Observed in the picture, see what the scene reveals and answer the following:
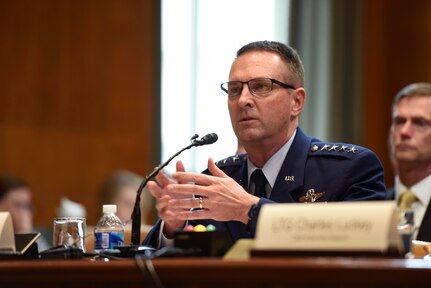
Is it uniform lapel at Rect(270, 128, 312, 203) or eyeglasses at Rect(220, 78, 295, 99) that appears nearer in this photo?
uniform lapel at Rect(270, 128, 312, 203)

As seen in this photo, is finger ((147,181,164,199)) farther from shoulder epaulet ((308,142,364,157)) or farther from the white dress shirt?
the white dress shirt

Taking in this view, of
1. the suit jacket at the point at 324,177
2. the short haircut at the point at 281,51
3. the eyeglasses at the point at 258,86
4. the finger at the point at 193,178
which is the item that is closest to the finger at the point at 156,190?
the finger at the point at 193,178

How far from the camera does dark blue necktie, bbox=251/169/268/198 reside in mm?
3358

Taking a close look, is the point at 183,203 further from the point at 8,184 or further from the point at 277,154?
the point at 8,184

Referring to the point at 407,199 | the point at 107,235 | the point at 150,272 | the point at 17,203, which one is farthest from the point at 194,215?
the point at 17,203

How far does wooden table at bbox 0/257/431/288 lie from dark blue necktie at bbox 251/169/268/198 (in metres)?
1.51

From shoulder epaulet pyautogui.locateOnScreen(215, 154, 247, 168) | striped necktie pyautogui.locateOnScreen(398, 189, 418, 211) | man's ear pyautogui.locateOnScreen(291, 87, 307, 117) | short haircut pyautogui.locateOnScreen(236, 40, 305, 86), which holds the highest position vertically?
short haircut pyautogui.locateOnScreen(236, 40, 305, 86)

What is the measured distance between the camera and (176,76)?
24.6 ft

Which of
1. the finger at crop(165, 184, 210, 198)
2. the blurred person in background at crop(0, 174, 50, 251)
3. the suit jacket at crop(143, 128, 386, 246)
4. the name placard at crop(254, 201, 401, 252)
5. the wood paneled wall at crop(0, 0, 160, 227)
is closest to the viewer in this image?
the name placard at crop(254, 201, 401, 252)

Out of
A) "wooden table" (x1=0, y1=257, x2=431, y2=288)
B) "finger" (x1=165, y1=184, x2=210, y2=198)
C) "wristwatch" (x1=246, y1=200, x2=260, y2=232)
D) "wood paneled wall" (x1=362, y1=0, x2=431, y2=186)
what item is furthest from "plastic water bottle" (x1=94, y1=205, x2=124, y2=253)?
"wood paneled wall" (x1=362, y1=0, x2=431, y2=186)

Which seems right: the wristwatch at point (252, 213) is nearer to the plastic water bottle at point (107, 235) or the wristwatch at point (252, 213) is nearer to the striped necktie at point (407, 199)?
the plastic water bottle at point (107, 235)

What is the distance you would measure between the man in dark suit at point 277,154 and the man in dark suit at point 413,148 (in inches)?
63.1

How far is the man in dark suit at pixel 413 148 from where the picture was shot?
4.91 metres

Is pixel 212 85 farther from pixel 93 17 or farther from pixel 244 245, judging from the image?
pixel 244 245
